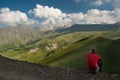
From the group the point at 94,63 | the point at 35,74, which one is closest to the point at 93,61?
the point at 94,63

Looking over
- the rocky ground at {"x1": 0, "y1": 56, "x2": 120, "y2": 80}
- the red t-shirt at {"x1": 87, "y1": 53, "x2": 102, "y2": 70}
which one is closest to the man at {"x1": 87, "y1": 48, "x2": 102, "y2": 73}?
the red t-shirt at {"x1": 87, "y1": 53, "x2": 102, "y2": 70}

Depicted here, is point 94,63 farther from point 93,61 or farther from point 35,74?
point 35,74

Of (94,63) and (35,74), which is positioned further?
(94,63)

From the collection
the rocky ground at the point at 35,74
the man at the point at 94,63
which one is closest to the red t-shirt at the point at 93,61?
the man at the point at 94,63

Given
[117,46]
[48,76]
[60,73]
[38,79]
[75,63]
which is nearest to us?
[38,79]

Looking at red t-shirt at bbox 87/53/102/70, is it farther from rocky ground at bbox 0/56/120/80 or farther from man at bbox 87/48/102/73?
rocky ground at bbox 0/56/120/80

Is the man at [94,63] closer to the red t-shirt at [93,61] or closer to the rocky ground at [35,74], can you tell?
the red t-shirt at [93,61]

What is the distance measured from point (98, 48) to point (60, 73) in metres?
66.7

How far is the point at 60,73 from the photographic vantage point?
94.1ft

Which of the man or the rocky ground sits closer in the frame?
the rocky ground

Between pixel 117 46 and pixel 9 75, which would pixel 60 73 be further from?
pixel 117 46

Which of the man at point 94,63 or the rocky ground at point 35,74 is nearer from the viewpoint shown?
the rocky ground at point 35,74

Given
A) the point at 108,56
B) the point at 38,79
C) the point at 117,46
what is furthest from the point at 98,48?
the point at 38,79

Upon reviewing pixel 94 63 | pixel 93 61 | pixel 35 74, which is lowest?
pixel 35 74
